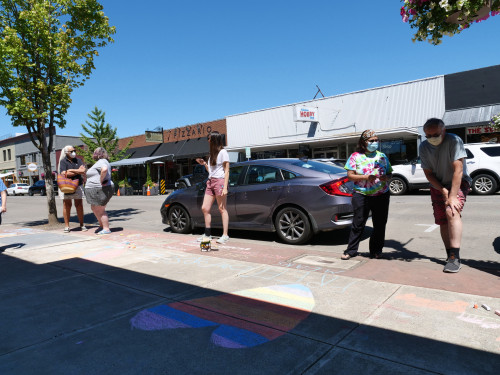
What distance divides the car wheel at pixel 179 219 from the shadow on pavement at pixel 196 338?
365cm

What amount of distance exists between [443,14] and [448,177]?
172cm

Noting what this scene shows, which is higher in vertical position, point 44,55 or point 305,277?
point 44,55

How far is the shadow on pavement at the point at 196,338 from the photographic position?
226 centimetres

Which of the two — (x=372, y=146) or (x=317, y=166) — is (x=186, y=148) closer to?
(x=317, y=166)

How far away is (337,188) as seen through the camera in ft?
18.7

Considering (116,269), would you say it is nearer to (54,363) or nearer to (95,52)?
(54,363)

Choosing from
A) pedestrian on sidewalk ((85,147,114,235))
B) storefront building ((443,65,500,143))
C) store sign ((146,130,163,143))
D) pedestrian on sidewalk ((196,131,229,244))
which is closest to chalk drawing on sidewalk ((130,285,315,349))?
pedestrian on sidewalk ((196,131,229,244))

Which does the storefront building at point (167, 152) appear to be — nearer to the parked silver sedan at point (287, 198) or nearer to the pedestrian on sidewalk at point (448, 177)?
the parked silver sedan at point (287, 198)

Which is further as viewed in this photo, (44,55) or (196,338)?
(44,55)

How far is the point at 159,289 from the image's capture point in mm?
3816

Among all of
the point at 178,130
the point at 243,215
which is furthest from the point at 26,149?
the point at 243,215

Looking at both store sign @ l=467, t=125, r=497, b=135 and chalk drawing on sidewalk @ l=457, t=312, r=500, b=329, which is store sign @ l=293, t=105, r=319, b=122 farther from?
chalk drawing on sidewalk @ l=457, t=312, r=500, b=329

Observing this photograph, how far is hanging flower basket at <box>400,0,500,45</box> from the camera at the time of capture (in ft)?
10.8

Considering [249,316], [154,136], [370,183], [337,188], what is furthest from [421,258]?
[154,136]
